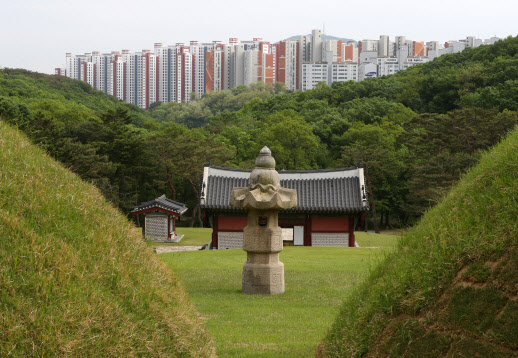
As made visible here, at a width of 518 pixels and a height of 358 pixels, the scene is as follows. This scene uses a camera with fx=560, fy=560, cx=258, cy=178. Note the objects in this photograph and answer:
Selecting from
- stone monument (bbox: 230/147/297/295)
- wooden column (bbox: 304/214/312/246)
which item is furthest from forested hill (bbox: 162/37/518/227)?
stone monument (bbox: 230/147/297/295)

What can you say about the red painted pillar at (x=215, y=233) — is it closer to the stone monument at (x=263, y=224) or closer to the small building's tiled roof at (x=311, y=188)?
the small building's tiled roof at (x=311, y=188)

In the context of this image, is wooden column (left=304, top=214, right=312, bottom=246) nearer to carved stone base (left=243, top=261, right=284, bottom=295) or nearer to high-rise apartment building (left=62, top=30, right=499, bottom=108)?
carved stone base (left=243, top=261, right=284, bottom=295)

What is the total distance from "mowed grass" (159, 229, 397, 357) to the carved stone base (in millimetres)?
226

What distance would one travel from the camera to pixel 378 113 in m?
51.5

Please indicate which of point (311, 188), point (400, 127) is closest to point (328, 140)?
point (400, 127)

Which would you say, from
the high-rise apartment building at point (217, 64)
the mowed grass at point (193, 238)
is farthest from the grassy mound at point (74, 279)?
the high-rise apartment building at point (217, 64)

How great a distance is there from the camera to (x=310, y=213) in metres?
24.2

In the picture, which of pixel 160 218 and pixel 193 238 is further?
pixel 193 238

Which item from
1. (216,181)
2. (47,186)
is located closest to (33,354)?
(47,186)

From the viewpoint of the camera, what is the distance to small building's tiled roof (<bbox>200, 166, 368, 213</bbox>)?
23719 mm

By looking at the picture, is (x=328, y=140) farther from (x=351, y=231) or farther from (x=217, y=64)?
(x=217, y=64)

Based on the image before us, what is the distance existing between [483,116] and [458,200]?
31.5 meters

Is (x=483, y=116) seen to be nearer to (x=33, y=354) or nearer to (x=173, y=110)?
(x=33, y=354)

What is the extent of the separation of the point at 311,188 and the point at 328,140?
73.6 feet
